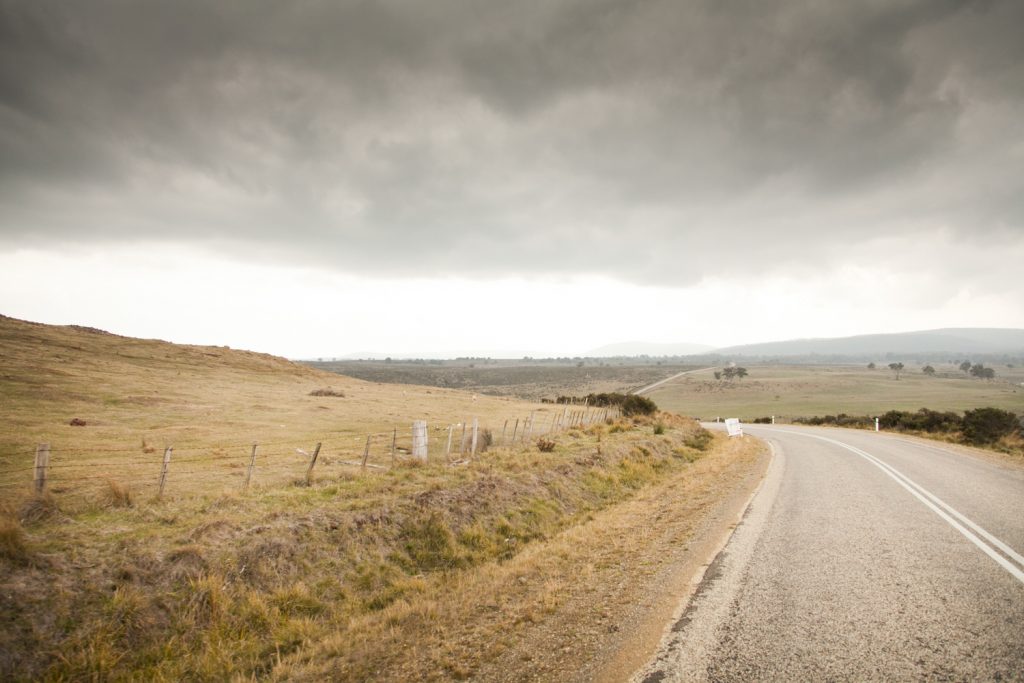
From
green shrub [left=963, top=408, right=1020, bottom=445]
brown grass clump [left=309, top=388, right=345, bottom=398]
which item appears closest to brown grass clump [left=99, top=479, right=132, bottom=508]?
brown grass clump [left=309, top=388, right=345, bottom=398]

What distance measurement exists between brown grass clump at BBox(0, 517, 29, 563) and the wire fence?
2302mm

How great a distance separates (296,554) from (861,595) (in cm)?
995

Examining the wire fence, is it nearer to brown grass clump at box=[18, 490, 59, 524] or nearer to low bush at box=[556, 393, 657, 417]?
brown grass clump at box=[18, 490, 59, 524]

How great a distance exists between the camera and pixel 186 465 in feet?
54.6

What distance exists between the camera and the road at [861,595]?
5191 mm

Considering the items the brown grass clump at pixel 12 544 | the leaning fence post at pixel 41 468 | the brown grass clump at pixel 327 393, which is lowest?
the brown grass clump at pixel 327 393

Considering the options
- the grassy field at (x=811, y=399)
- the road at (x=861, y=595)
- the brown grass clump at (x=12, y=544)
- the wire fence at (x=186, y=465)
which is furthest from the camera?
the grassy field at (x=811, y=399)

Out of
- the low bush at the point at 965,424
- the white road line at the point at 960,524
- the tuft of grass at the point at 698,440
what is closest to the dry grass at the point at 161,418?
the tuft of grass at the point at 698,440

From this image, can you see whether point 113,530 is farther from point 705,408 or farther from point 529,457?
point 705,408

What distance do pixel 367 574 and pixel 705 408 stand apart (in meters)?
91.9

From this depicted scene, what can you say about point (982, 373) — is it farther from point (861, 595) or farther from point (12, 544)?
point (12, 544)

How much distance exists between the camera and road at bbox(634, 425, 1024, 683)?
17.0 feet

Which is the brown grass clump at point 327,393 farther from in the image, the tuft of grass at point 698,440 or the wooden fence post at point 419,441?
the tuft of grass at point 698,440

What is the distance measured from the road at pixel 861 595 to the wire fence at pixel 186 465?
35.7 ft
